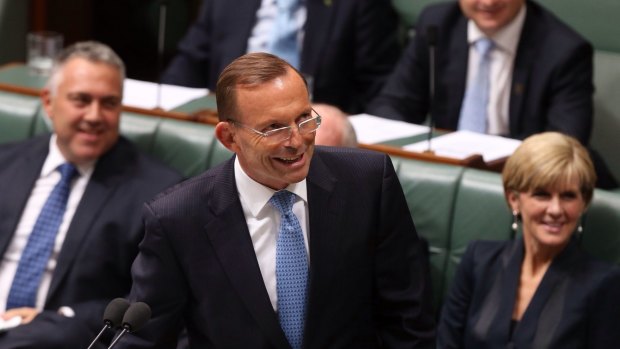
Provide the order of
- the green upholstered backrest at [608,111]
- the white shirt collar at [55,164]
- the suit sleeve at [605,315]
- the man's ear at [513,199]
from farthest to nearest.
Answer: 1. the green upholstered backrest at [608,111]
2. the white shirt collar at [55,164]
3. the man's ear at [513,199]
4. the suit sleeve at [605,315]

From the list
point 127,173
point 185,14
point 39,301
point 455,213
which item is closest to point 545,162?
point 455,213

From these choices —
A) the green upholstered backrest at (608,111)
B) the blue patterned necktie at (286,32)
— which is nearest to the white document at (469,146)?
the green upholstered backrest at (608,111)

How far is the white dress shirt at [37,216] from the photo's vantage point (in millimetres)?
2963

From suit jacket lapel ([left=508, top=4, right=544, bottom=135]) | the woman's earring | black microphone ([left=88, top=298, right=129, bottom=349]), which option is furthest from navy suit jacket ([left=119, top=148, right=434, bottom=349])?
suit jacket lapel ([left=508, top=4, right=544, bottom=135])

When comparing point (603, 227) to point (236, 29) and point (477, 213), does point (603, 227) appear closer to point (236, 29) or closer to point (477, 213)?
point (477, 213)

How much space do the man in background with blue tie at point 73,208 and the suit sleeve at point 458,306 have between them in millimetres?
761

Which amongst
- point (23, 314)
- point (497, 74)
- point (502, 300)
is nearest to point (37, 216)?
point (23, 314)

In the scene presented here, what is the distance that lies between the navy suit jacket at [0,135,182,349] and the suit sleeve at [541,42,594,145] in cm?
111

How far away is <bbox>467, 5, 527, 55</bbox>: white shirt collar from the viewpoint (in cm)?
341

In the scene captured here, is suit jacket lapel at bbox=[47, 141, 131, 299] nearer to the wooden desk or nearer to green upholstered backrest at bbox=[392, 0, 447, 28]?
the wooden desk

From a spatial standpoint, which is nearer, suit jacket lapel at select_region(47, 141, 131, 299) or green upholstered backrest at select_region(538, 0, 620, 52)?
suit jacket lapel at select_region(47, 141, 131, 299)

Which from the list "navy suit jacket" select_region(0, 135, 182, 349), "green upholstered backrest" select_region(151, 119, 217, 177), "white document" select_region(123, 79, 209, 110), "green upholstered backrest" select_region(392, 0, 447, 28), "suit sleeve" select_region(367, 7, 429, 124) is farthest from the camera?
"green upholstered backrest" select_region(392, 0, 447, 28)

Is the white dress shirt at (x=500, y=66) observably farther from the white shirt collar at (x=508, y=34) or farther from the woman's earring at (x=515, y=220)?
the woman's earring at (x=515, y=220)

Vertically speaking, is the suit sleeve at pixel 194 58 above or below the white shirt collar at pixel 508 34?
below
